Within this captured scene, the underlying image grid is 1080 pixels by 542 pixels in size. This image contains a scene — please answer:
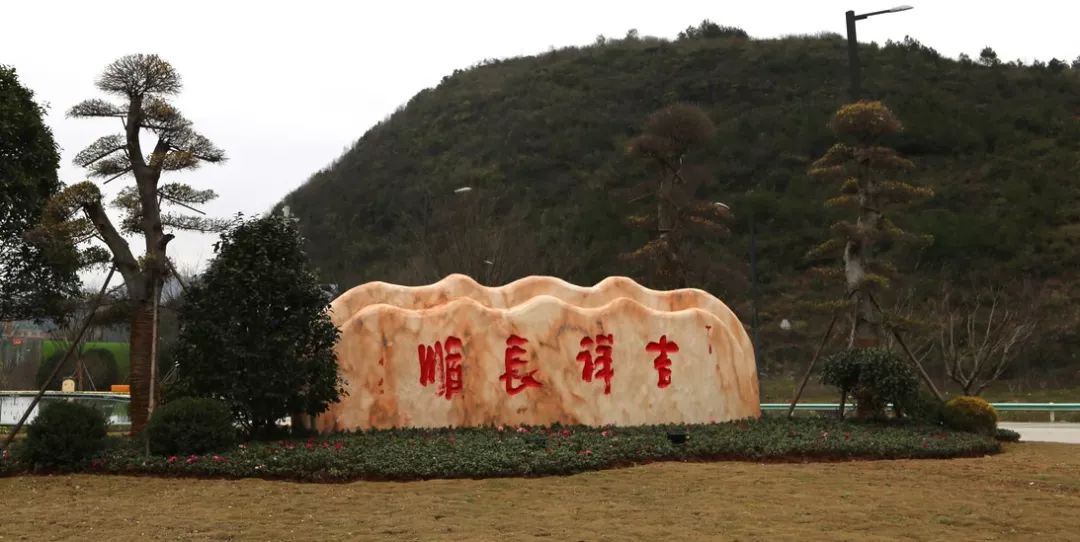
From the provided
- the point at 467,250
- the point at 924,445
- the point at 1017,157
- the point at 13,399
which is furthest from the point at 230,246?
the point at 1017,157

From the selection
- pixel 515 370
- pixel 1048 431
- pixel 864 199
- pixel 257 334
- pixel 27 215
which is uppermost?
pixel 864 199

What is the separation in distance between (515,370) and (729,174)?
37.4m

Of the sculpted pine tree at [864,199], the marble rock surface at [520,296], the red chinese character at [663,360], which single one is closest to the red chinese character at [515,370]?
the marble rock surface at [520,296]

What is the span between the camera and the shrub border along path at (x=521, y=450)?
12789 mm

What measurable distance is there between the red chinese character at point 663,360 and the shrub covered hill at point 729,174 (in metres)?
13.0

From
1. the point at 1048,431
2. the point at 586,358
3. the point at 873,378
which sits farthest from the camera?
the point at 1048,431

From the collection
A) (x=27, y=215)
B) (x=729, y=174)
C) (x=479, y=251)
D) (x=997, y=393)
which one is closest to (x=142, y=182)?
(x=27, y=215)

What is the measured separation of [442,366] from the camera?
1666cm

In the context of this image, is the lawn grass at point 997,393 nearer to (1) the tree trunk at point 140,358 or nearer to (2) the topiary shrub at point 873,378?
(2) the topiary shrub at point 873,378

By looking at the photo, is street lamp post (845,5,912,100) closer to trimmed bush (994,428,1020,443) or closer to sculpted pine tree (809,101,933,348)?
sculpted pine tree (809,101,933,348)

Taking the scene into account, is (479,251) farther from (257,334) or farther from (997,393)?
(257,334)

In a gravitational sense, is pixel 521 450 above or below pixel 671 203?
below

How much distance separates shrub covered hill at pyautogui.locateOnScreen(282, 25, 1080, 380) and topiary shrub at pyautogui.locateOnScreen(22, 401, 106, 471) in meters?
18.3

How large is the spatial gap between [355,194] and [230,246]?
1752 inches
